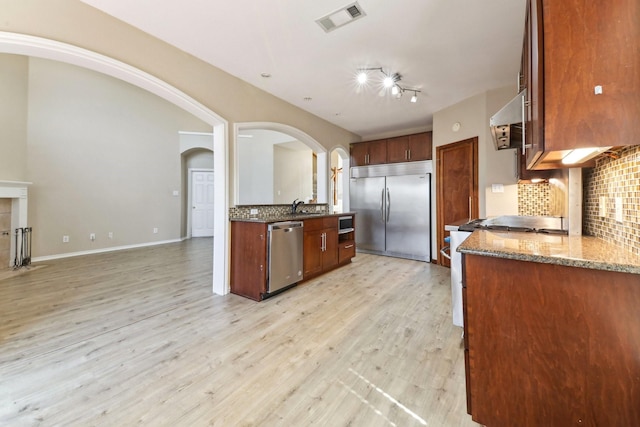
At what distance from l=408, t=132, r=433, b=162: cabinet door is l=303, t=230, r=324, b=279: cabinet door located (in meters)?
2.49

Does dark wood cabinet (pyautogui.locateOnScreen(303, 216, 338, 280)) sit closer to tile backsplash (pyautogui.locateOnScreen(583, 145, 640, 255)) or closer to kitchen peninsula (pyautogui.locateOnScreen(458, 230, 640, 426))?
kitchen peninsula (pyautogui.locateOnScreen(458, 230, 640, 426))

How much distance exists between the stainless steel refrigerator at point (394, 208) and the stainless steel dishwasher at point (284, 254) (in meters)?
2.39

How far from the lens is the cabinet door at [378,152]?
5.29 metres

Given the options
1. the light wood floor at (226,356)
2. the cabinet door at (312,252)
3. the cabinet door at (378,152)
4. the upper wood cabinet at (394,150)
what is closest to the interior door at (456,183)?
the upper wood cabinet at (394,150)

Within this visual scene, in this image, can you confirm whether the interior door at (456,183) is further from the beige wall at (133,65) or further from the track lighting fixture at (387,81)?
the beige wall at (133,65)

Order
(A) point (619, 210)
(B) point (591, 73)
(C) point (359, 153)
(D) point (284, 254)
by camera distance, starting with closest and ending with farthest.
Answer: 1. (B) point (591, 73)
2. (A) point (619, 210)
3. (D) point (284, 254)
4. (C) point (359, 153)

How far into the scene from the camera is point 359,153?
18.3 feet

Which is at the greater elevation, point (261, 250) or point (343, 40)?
point (343, 40)

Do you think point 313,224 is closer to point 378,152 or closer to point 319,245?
point 319,245

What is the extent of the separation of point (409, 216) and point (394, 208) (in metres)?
0.33

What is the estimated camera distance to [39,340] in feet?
6.68

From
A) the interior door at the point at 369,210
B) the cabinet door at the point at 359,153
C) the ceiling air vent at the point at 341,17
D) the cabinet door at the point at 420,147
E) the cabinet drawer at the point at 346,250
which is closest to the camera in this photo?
the ceiling air vent at the point at 341,17

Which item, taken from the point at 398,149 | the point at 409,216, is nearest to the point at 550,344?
the point at 409,216

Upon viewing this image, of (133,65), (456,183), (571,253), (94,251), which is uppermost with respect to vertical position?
(133,65)
